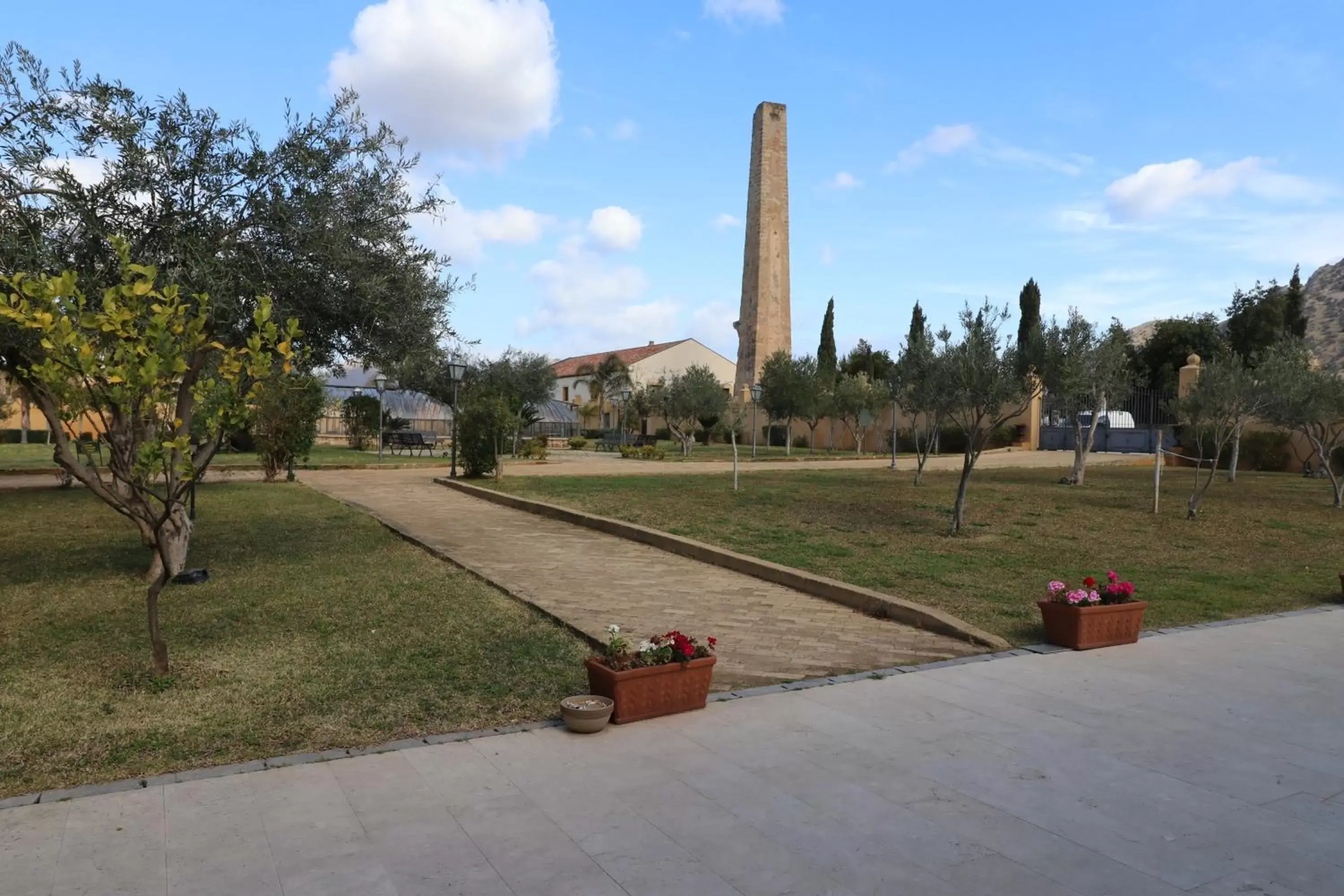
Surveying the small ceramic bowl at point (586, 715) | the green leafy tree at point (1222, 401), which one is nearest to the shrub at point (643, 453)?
the green leafy tree at point (1222, 401)

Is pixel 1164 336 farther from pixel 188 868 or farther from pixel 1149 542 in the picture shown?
pixel 188 868

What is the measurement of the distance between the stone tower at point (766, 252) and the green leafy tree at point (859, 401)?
8879 millimetres

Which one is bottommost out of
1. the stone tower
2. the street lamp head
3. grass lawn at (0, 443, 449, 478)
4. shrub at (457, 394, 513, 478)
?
grass lawn at (0, 443, 449, 478)

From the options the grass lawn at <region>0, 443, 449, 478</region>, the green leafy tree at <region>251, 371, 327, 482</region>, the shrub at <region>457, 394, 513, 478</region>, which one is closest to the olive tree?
the shrub at <region>457, 394, 513, 478</region>

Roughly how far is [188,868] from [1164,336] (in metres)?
57.0

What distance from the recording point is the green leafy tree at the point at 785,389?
4022cm

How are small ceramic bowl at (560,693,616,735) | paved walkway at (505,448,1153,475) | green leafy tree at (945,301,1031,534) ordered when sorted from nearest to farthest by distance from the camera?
small ceramic bowl at (560,693,616,735)
green leafy tree at (945,301,1031,534)
paved walkway at (505,448,1153,475)

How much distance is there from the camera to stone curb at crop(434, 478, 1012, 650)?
6.86 m

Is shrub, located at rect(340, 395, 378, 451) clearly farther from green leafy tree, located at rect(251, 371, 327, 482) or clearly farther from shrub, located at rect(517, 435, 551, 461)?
green leafy tree, located at rect(251, 371, 327, 482)

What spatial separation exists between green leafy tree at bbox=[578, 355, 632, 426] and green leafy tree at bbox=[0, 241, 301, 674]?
2401 inches

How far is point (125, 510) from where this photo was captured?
18.5ft

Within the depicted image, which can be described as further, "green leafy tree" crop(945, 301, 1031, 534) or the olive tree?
the olive tree

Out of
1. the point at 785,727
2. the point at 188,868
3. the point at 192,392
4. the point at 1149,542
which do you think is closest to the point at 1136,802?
the point at 785,727

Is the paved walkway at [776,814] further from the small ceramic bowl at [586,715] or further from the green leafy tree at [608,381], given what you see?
the green leafy tree at [608,381]
